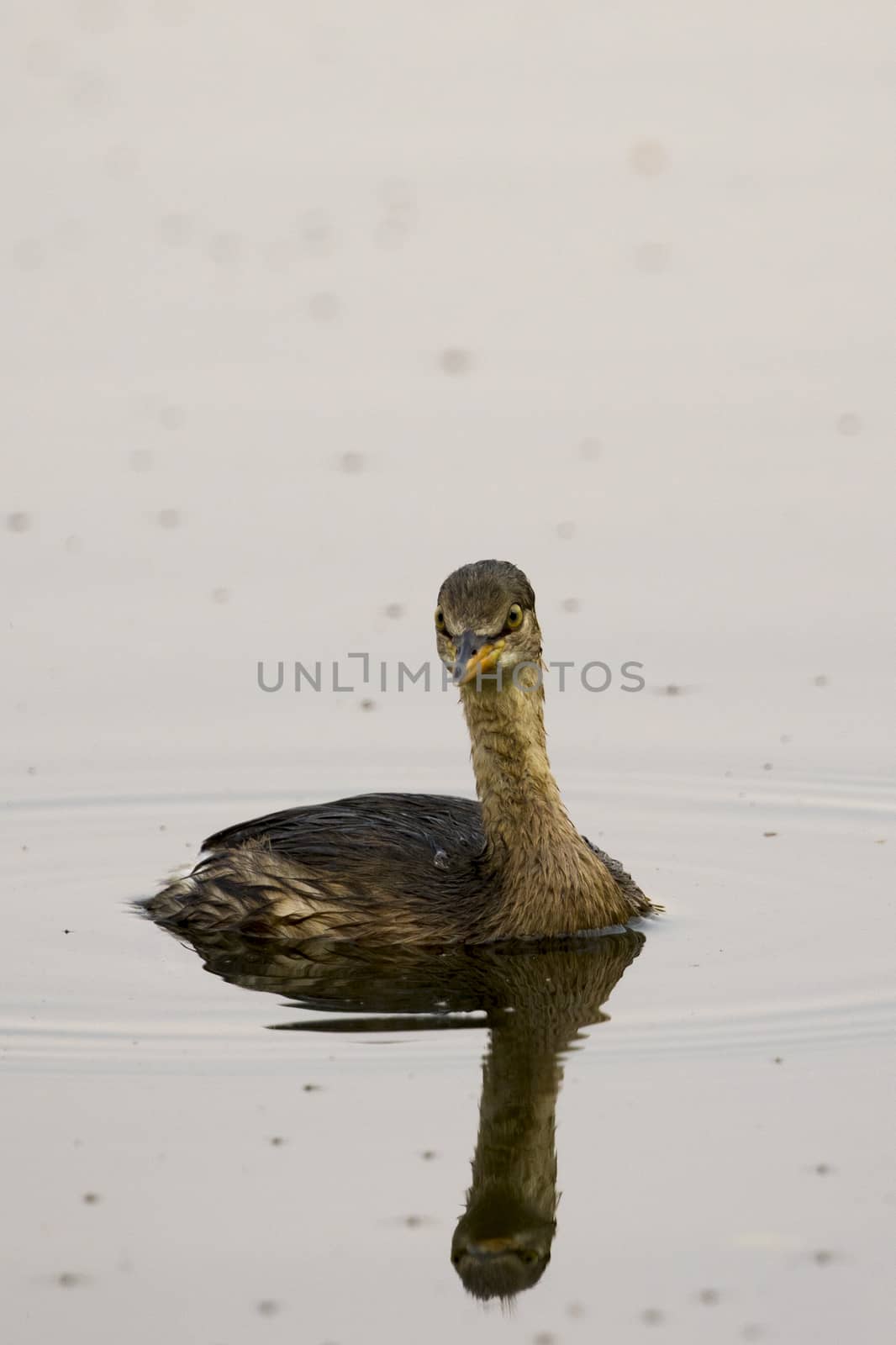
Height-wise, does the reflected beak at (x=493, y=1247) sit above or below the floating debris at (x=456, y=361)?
below

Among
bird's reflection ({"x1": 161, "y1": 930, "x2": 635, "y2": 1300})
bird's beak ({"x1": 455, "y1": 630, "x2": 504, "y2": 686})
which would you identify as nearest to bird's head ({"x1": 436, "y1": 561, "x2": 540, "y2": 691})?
bird's beak ({"x1": 455, "y1": 630, "x2": 504, "y2": 686})

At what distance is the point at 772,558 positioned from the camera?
18.0 meters

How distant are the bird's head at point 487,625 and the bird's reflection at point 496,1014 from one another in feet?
4.49

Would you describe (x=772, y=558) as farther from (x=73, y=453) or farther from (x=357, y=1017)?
(x=357, y=1017)

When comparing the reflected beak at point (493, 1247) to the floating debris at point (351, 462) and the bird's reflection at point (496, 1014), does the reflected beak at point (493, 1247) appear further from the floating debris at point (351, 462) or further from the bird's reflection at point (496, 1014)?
the floating debris at point (351, 462)

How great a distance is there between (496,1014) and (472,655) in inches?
70.7

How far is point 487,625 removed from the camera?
12227mm

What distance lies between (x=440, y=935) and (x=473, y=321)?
474 inches

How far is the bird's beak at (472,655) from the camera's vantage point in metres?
12.2

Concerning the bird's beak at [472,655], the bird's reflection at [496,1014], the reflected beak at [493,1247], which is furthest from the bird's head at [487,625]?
the reflected beak at [493,1247]

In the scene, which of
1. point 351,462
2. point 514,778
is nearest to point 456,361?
point 351,462

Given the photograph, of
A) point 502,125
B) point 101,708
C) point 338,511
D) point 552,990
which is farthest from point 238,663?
point 502,125

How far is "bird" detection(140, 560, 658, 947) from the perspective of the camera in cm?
1248

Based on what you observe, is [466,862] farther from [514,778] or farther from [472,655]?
[472,655]
